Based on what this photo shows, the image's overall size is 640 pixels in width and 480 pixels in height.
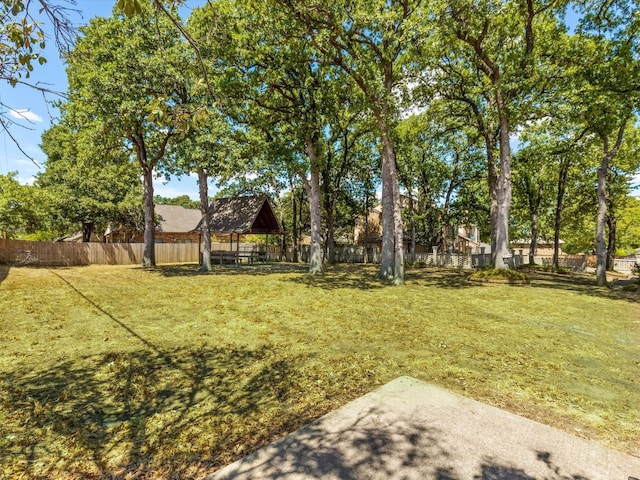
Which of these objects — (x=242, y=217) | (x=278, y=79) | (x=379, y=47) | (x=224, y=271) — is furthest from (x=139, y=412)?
(x=242, y=217)

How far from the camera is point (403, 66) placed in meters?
15.9

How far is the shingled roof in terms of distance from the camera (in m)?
25.4

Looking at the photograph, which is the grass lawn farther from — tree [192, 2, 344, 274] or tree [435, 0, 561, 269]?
tree [192, 2, 344, 274]

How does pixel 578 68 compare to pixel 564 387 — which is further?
pixel 578 68

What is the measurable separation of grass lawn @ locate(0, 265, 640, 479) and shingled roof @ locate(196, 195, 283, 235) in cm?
1501

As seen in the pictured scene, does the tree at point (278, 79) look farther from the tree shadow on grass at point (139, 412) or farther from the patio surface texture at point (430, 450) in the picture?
the patio surface texture at point (430, 450)

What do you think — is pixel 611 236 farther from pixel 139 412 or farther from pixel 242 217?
pixel 139 412

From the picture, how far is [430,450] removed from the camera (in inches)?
118

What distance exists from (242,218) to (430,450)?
951 inches

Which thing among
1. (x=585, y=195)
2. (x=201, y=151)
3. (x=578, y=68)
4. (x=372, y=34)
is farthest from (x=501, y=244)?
(x=585, y=195)

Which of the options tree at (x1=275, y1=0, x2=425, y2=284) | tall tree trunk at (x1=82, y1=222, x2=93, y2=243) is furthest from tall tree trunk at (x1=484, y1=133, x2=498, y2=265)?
tall tree trunk at (x1=82, y1=222, x2=93, y2=243)

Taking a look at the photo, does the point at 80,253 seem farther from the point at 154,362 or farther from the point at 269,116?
the point at 154,362

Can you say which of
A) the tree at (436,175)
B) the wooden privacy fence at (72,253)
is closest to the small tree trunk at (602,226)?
the tree at (436,175)

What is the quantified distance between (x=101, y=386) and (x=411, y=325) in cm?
588
